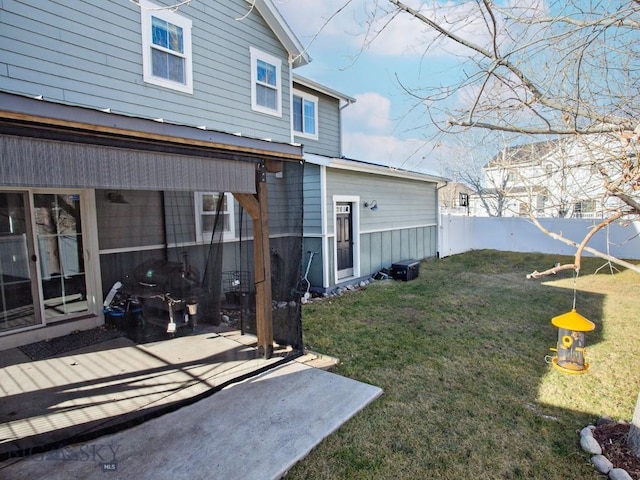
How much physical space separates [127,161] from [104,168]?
7.0 inches

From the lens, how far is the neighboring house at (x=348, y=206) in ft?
25.2

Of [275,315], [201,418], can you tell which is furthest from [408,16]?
[201,418]

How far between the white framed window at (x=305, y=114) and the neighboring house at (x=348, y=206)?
0.03 meters

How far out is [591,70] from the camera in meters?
3.12

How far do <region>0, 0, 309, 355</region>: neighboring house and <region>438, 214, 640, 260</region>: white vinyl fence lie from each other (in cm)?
954

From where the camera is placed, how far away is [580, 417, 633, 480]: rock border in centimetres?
238

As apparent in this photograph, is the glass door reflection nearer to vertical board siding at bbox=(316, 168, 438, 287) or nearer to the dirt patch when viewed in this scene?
vertical board siding at bbox=(316, 168, 438, 287)

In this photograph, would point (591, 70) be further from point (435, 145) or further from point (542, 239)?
point (542, 239)

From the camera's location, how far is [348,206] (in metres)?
8.66

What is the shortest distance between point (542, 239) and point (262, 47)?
11360 millimetres

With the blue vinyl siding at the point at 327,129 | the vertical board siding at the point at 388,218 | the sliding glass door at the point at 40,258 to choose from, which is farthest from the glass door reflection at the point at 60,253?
the blue vinyl siding at the point at 327,129

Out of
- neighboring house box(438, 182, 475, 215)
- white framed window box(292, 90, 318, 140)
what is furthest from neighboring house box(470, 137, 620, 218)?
neighboring house box(438, 182, 475, 215)

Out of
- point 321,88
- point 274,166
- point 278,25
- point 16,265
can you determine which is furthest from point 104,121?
point 321,88

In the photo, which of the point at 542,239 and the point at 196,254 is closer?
the point at 196,254
